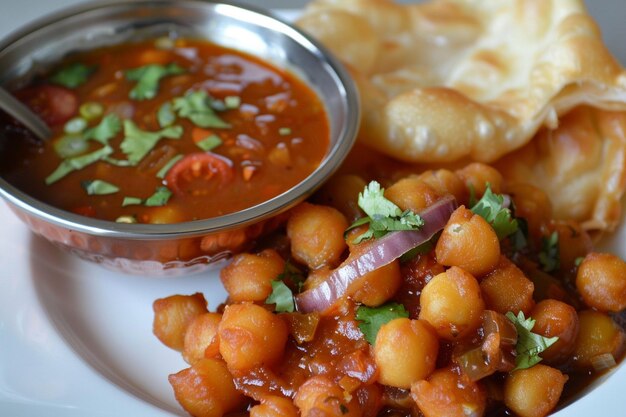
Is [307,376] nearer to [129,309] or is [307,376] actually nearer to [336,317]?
[336,317]

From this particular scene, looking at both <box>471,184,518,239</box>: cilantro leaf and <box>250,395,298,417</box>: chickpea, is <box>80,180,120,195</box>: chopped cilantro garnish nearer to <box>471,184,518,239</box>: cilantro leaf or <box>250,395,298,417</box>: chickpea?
<box>250,395,298,417</box>: chickpea

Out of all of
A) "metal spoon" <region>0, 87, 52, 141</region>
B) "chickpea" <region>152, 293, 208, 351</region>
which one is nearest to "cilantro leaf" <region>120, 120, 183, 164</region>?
"metal spoon" <region>0, 87, 52, 141</region>

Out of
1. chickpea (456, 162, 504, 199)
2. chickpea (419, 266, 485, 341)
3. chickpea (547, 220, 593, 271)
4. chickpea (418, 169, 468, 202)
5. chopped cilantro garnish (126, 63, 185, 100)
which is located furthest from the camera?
chopped cilantro garnish (126, 63, 185, 100)

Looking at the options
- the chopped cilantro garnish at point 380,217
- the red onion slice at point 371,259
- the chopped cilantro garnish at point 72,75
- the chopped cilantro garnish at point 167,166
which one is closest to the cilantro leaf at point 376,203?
the chopped cilantro garnish at point 380,217

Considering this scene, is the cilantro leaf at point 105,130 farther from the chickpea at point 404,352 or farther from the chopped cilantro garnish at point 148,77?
the chickpea at point 404,352

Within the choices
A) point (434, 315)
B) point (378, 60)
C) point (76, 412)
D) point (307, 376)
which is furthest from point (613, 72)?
point (76, 412)

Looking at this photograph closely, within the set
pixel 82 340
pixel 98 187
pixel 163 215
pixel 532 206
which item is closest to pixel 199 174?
pixel 163 215
